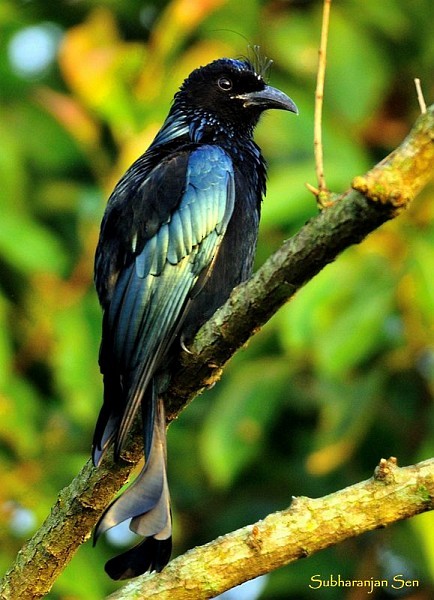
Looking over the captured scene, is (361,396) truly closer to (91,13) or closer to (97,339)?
(97,339)

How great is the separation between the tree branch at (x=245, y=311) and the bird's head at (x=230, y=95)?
5.23 feet

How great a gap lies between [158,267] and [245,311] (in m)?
0.97

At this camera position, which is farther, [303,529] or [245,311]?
[303,529]

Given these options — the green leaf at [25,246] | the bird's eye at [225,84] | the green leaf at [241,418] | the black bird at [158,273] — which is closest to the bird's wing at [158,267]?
the black bird at [158,273]

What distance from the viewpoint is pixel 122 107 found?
603 cm

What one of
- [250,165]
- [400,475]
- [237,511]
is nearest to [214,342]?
[400,475]

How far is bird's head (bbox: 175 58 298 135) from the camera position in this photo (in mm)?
4922

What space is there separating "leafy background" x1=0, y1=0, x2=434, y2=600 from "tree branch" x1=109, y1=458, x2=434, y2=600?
187cm

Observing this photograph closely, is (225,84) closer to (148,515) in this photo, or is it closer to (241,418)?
(241,418)

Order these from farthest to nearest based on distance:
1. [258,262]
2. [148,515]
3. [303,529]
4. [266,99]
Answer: [258,262] → [266,99] → [148,515] → [303,529]

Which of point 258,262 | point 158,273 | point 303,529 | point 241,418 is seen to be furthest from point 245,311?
point 258,262

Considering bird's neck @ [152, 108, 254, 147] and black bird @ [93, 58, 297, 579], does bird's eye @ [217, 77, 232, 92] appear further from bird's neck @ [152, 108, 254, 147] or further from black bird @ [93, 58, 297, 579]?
black bird @ [93, 58, 297, 579]

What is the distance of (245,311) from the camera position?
10.3 ft

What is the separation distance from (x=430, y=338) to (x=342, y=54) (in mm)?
1728
